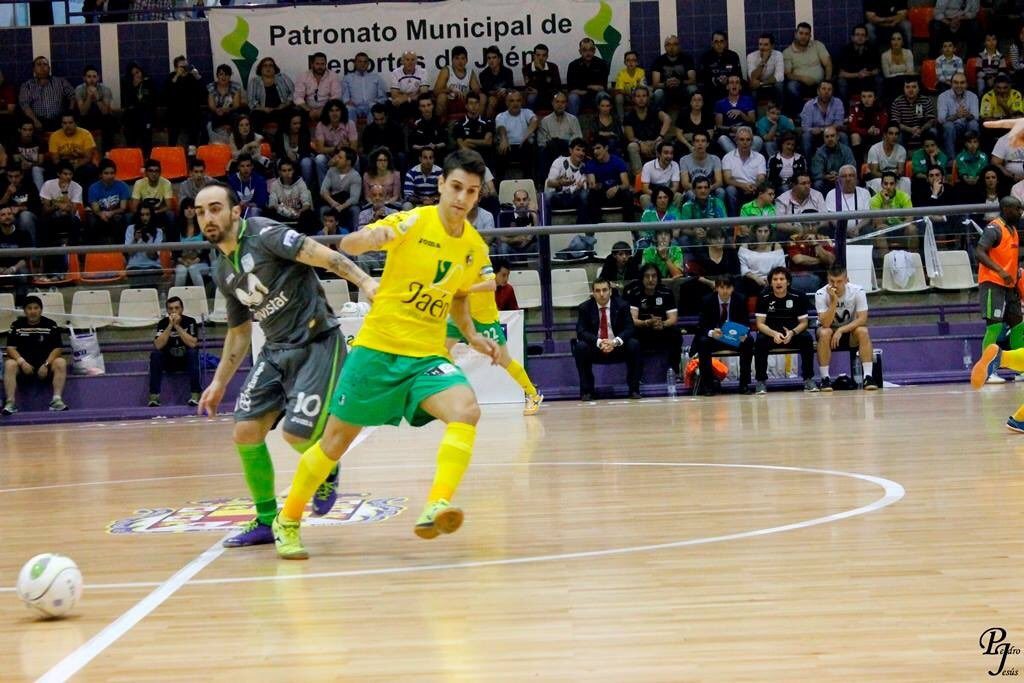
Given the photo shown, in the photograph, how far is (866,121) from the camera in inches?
710

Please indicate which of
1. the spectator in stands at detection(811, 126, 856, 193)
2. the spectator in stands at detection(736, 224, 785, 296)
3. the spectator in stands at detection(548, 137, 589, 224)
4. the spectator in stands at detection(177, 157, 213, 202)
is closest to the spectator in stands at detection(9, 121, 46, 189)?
the spectator in stands at detection(177, 157, 213, 202)

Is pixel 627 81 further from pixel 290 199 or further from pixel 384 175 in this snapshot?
pixel 290 199

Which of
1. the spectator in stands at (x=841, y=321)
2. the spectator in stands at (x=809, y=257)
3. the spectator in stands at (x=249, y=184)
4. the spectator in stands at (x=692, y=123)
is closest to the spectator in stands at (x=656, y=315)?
the spectator in stands at (x=809, y=257)

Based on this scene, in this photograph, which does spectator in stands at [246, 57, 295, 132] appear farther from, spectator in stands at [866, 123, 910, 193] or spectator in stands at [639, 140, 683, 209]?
spectator in stands at [866, 123, 910, 193]

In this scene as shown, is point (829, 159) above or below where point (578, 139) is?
below


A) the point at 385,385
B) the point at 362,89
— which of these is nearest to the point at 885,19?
the point at 362,89

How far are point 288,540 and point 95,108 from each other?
14331 mm

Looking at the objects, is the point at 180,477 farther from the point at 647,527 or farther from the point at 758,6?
the point at 758,6

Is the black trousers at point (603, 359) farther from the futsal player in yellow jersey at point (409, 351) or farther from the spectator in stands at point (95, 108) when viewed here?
the futsal player in yellow jersey at point (409, 351)

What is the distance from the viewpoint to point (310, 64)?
742 inches

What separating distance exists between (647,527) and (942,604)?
2057mm

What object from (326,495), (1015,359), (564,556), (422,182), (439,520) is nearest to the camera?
(439,520)

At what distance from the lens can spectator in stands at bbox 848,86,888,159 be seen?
17891 mm

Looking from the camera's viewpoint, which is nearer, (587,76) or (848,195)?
(848,195)
